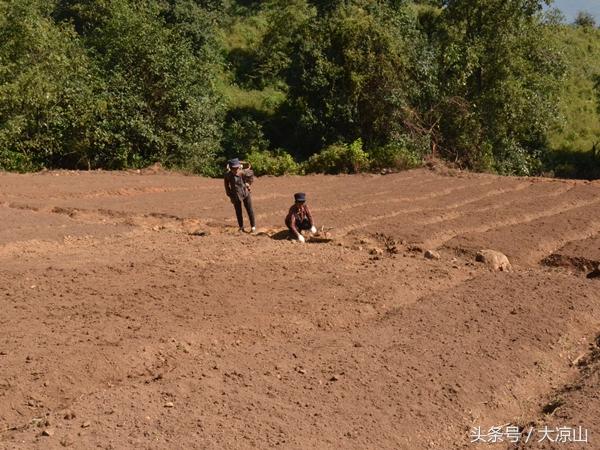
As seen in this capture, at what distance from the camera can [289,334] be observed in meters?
6.09

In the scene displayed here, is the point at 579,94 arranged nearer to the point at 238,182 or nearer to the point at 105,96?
the point at 105,96

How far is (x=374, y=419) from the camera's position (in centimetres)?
472

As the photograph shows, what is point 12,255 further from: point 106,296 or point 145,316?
point 145,316

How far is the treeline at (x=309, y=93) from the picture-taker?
749 inches

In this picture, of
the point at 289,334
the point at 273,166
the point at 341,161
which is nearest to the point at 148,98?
the point at 273,166

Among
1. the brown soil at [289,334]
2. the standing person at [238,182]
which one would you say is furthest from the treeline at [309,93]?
the standing person at [238,182]

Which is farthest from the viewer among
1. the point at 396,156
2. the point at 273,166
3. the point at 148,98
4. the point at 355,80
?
the point at 355,80

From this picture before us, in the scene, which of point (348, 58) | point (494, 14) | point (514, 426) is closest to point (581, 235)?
point (514, 426)

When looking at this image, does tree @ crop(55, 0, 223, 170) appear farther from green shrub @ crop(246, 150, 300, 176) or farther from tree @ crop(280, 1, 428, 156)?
tree @ crop(280, 1, 428, 156)

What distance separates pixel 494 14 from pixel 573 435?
67.9 ft

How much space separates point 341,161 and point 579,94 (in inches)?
688

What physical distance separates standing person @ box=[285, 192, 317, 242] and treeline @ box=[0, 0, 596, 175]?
32.5 feet

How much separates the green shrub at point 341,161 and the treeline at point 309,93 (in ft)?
0.13

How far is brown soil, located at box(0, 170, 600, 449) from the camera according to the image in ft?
15.0
